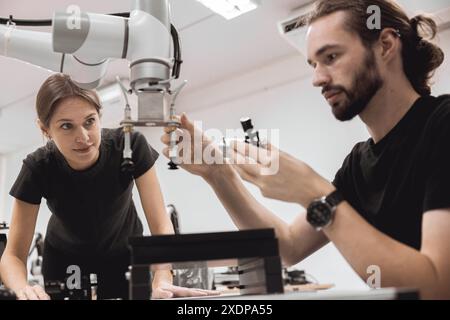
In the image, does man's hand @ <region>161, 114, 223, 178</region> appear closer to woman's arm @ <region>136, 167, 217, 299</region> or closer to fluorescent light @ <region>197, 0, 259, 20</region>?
woman's arm @ <region>136, 167, 217, 299</region>

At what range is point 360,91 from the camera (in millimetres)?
1014

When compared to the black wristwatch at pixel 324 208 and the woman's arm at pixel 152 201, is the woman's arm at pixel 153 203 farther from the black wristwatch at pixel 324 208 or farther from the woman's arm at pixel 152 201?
the black wristwatch at pixel 324 208

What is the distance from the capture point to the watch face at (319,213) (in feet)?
2.46

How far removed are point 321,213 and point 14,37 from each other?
0.63m

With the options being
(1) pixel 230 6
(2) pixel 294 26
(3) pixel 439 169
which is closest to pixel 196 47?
(1) pixel 230 6

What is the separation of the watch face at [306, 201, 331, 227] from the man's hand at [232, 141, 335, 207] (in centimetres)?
1

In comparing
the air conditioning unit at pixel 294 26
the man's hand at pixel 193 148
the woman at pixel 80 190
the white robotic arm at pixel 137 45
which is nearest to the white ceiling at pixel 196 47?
the air conditioning unit at pixel 294 26

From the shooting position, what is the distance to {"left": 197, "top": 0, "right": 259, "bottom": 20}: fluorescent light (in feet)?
9.59

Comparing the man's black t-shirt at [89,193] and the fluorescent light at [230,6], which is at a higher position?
the fluorescent light at [230,6]

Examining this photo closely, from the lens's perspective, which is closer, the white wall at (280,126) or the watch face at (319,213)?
the watch face at (319,213)

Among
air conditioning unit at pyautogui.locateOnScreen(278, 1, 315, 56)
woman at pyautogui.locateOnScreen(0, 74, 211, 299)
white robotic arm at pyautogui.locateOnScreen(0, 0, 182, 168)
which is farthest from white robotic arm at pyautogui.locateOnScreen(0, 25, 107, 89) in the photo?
air conditioning unit at pyautogui.locateOnScreen(278, 1, 315, 56)

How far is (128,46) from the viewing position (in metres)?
0.77
